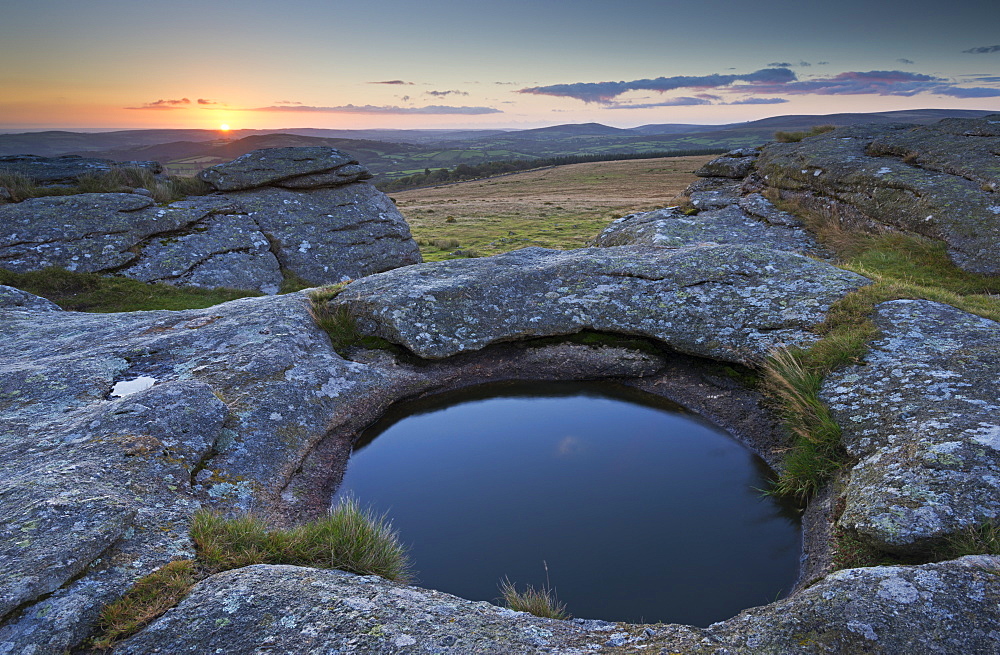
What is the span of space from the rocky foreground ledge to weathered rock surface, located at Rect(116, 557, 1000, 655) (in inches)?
0.6

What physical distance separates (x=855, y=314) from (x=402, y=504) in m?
6.54

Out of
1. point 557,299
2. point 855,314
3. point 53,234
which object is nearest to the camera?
point 855,314

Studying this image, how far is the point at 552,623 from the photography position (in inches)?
149

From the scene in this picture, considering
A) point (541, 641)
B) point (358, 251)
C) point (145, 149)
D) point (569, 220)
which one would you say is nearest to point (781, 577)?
point (541, 641)

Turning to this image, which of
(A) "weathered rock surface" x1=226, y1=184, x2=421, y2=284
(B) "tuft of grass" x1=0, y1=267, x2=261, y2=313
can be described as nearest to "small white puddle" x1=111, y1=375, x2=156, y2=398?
(B) "tuft of grass" x1=0, y1=267, x2=261, y2=313

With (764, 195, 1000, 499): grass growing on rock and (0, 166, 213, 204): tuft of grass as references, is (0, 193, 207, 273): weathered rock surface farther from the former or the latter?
(764, 195, 1000, 499): grass growing on rock

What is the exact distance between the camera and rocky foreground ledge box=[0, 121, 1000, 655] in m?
3.39

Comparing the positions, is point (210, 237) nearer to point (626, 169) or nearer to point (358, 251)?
point (358, 251)

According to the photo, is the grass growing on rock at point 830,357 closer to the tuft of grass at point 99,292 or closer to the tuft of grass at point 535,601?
the tuft of grass at point 535,601

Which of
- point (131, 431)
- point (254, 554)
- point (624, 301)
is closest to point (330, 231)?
point (624, 301)

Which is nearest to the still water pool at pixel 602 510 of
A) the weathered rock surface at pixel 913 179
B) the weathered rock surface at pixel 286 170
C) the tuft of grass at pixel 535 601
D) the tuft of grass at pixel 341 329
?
the tuft of grass at pixel 535 601

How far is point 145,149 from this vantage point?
190500 millimetres

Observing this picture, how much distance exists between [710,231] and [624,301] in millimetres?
7606

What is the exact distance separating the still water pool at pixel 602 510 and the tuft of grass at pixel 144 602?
1.89 meters
